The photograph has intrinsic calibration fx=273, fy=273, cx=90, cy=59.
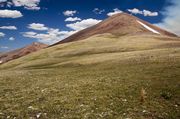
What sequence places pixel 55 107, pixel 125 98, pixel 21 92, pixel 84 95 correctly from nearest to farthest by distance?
pixel 55 107 → pixel 125 98 → pixel 84 95 → pixel 21 92

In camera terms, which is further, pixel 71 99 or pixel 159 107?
pixel 71 99

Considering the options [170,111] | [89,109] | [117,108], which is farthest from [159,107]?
[89,109]

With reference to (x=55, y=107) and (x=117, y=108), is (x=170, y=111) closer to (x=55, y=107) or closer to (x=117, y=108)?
(x=117, y=108)

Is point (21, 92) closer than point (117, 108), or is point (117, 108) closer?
point (117, 108)

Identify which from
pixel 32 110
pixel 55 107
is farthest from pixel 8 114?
pixel 55 107

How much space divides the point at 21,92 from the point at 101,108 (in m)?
9.93

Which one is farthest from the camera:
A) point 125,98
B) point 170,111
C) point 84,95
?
point 84,95

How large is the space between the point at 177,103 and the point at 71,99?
25.7 feet

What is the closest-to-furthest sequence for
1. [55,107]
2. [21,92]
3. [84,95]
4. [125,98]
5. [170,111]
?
[170,111]
[55,107]
[125,98]
[84,95]
[21,92]

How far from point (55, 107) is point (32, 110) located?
159 cm

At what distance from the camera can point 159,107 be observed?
18547 mm

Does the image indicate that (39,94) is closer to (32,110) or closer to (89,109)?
(32,110)

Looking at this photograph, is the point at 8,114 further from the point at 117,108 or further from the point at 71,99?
the point at 117,108

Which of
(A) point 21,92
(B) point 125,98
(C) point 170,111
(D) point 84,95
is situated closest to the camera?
(C) point 170,111
